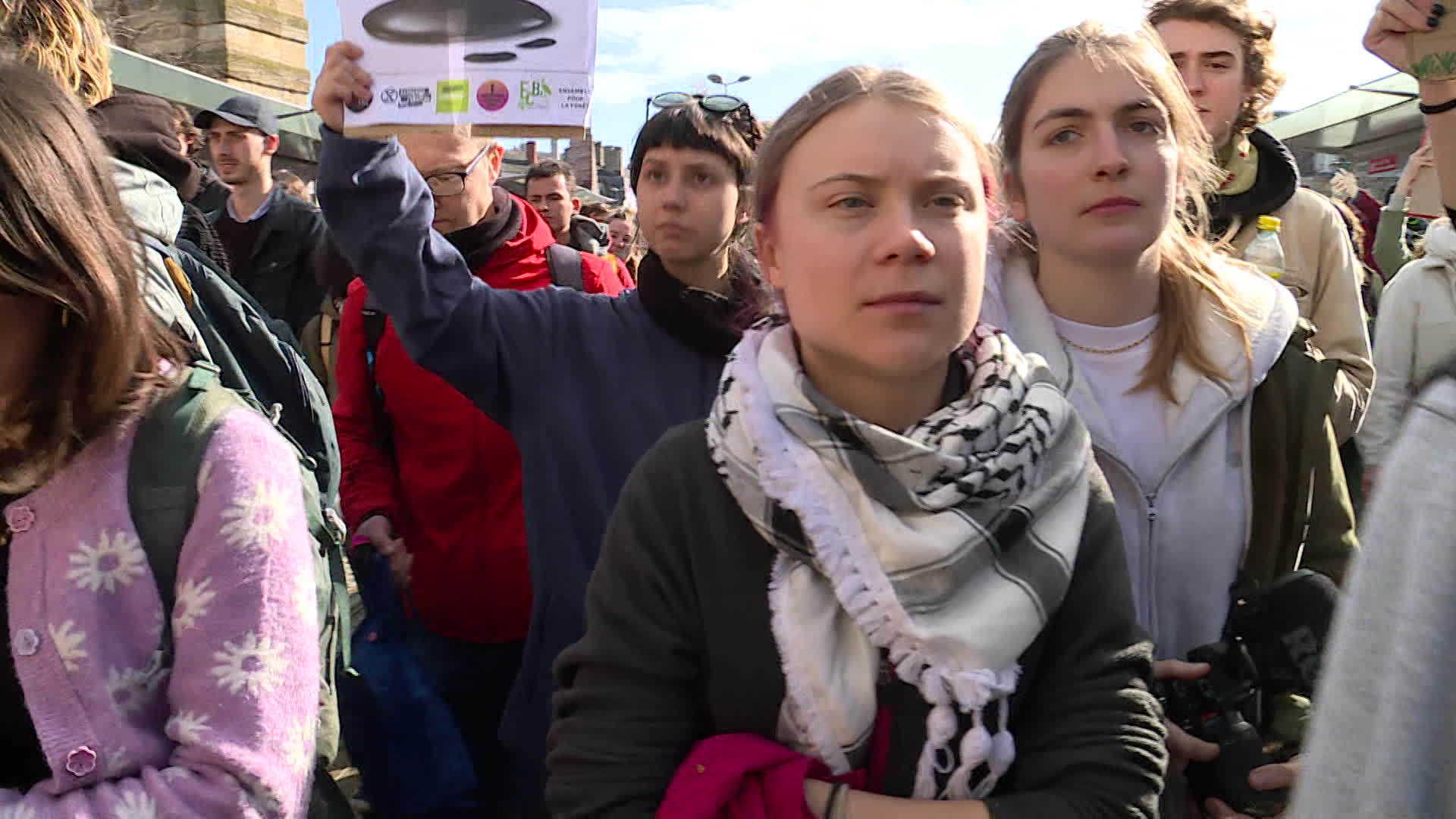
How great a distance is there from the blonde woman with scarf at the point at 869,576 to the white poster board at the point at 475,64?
1.77 ft

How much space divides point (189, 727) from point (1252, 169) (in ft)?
9.06

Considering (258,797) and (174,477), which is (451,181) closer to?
(174,477)

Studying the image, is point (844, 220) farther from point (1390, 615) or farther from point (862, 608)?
point (1390, 615)

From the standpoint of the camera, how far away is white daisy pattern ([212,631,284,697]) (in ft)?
4.34

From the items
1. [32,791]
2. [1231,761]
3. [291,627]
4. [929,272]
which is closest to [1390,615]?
[929,272]

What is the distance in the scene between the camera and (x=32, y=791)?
1.28 m

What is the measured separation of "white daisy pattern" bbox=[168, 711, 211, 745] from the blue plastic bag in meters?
0.89

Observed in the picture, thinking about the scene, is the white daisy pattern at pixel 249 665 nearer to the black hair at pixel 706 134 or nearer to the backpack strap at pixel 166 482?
the backpack strap at pixel 166 482


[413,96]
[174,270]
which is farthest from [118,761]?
[413,96]

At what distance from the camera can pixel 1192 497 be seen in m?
1.82

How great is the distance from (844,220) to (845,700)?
620 mm

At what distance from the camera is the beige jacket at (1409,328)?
3928 millimetres

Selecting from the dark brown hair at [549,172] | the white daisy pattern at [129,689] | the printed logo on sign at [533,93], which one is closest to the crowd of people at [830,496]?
the white daisy pattern at [129,689]

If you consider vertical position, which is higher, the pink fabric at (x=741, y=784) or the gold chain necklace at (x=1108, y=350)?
the gold chain necklace at (x=1108, y=350)
